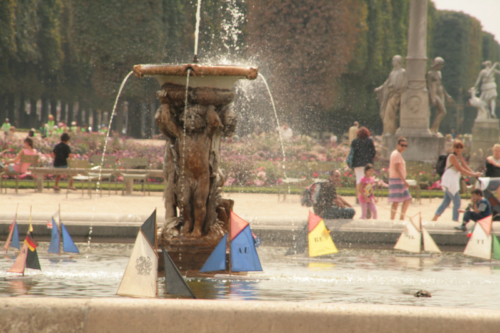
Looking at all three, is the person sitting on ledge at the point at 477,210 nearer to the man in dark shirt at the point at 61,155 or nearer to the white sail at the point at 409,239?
the white sail at the point at 409,239

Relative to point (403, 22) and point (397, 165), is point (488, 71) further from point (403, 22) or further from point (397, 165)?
point (397, 165)

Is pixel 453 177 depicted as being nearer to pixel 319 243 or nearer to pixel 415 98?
pixel 319 243

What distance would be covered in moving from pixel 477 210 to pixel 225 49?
103ft

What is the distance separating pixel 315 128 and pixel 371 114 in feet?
11.4

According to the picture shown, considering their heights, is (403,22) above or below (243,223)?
above

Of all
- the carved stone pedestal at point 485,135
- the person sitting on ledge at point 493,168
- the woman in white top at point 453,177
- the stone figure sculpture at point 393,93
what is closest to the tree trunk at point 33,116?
the stone figure sculpture at point 393,93

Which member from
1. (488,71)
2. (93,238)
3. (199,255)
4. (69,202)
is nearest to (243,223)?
(199,255)

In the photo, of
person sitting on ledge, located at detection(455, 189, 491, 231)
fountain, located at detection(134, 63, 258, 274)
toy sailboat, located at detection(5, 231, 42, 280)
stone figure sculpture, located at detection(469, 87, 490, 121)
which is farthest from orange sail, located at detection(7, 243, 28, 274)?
stone figure sculpture, located at detection(469, 87, 490, 121)

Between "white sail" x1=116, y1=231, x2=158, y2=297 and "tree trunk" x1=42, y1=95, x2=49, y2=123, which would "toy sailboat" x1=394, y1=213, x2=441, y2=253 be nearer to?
"white sail" x1=116, y1=231, x2=158, y2=297

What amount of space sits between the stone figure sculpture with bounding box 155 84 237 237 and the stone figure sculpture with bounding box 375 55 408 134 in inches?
636

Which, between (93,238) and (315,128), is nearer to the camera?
(93,238)

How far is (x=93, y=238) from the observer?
22.9 ft

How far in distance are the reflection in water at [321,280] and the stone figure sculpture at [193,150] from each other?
61 centimetres

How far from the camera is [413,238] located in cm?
661
